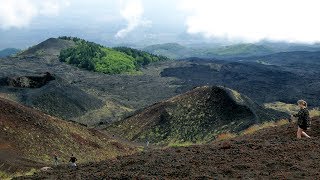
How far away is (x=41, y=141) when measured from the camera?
36812mm

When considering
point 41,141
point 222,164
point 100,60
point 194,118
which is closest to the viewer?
point 222,164

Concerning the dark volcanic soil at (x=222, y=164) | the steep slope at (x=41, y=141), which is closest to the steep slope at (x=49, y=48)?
the steep slope at (x=41, y=141)

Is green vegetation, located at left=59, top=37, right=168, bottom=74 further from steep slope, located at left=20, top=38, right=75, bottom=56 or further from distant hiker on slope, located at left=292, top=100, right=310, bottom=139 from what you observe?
distant hiker on slope, located at left=292, top=100, right=310, bottom=139

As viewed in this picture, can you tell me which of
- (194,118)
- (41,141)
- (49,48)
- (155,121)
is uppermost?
(41,141)

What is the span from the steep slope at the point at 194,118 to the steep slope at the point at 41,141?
12.0 m

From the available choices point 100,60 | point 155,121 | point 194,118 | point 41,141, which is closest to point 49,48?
point 100,60

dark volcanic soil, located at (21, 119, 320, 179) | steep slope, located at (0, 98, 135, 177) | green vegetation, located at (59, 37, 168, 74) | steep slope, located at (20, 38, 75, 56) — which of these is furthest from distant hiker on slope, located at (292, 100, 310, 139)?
steep slope, located at (20, 38, 75, 56)

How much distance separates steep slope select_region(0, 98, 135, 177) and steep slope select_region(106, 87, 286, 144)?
1205cm

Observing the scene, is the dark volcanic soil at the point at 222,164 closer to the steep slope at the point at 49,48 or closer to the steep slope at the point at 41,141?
the steep slope at the point at 41,141

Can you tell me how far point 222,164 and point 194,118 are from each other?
A: 44.4 metres

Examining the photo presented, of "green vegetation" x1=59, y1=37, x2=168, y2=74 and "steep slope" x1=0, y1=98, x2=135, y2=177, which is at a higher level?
"steep slope" x1=0, y1=98, x2=135, y2=177

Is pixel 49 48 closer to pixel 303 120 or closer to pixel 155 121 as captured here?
pixel 155 121

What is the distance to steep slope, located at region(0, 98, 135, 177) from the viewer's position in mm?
32972

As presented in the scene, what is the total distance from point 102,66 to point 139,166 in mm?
142444
